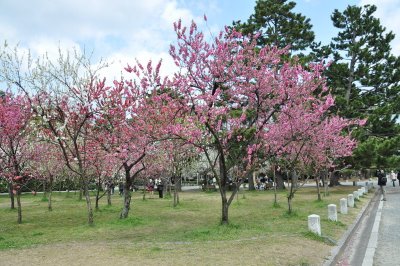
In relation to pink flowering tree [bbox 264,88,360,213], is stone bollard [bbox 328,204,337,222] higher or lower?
lower

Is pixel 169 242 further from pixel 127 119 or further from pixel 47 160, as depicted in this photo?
pixel 47 160

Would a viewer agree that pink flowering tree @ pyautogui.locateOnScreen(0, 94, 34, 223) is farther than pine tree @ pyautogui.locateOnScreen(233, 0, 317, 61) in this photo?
No

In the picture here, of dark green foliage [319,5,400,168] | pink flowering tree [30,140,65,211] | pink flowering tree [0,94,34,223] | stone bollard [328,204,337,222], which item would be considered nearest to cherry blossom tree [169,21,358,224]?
stone bollard [328,204,337,222]

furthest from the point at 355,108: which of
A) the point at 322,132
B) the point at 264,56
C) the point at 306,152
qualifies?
the point at 264,56

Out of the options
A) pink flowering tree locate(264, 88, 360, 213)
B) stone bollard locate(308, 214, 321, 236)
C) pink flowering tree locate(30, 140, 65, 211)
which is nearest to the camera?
stone bollard locate(308, 214, 321, 236)

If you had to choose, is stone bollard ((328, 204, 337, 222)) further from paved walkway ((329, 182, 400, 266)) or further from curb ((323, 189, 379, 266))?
paved walkway ((329, 182, 400, 266))

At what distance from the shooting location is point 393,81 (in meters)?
36.0

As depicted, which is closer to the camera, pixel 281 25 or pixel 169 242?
pixel 169 242

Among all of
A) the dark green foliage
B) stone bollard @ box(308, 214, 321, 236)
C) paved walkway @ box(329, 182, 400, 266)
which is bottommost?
paved walkway @ box(329, 182, 400, 266)

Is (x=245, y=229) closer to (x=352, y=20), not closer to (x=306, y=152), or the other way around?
(x=306, y=152)

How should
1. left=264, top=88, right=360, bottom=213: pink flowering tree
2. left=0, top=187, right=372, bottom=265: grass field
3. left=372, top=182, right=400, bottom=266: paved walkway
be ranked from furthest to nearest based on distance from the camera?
left=264, top=88, right=360, bottom=213: pink flowering tree < left=372, top=182, right=400, bottom=266: paved walkway < left=0, top=187, right=372, bottom=265: grass field

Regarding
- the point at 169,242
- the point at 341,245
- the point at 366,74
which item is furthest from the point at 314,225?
the point at 366,74

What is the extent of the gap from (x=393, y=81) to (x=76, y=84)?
1272 inches

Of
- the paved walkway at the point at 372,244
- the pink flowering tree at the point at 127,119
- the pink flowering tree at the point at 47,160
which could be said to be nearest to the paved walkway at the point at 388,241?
the paved walkway at the point at 372,244
